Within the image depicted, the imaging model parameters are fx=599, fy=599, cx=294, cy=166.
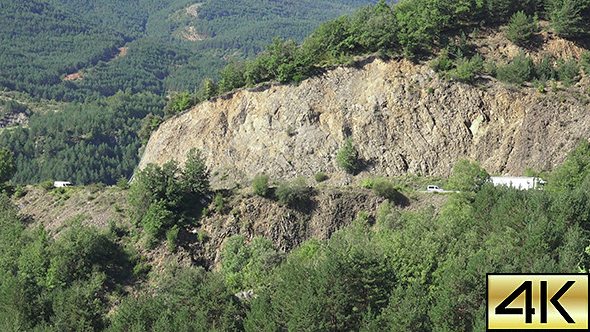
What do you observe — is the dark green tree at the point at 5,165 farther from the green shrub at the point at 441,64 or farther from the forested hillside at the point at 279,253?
the green shrub at the point at 441,64

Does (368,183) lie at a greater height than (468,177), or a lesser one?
lesser

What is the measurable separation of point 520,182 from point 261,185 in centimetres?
2628

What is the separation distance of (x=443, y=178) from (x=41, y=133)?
112 metres

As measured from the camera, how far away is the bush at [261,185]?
63.6m

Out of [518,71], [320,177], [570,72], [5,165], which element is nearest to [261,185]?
[320,177]

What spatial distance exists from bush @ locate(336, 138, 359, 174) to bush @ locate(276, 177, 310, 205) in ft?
18.5

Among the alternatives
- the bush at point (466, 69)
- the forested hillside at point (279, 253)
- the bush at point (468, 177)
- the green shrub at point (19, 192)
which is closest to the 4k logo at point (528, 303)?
the forested hillside at point (279, 253)

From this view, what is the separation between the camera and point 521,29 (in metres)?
73.4

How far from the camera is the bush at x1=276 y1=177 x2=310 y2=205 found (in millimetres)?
63750

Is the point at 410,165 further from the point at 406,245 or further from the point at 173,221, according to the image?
the point at 173,221

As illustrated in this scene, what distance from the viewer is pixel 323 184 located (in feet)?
221

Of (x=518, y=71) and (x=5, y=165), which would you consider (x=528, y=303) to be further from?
(x=5, y=165)

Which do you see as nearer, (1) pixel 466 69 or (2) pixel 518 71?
(2) pixel 518 71

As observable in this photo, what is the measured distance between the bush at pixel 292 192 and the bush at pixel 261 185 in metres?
1.43
